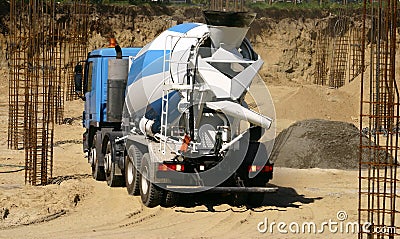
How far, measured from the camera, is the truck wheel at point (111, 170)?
13.5m

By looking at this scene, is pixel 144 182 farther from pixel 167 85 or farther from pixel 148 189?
pixel 167 85

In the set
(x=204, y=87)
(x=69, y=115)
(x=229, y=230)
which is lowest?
(x=69, y=115)

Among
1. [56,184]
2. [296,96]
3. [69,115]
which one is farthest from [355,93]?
[56,184]

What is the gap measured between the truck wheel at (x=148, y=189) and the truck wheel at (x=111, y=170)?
1825mm

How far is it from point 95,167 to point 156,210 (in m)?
3.89

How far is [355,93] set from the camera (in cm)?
A: 2958

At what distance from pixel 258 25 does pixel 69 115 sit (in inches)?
618

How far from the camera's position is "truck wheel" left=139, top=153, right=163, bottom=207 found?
11.3 metres

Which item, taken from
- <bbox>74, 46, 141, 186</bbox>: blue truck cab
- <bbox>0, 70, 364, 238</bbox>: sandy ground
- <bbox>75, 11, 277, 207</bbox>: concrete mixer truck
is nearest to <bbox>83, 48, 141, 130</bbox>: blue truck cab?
<bbox>74, 46, 141, 186</bbox>: blue truck cab

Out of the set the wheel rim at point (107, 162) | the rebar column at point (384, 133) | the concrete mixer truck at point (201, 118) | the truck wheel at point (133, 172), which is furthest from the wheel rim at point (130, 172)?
the rebar column at point (384, 133)

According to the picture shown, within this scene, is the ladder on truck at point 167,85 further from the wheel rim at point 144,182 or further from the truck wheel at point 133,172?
the truck wheel at point 133,172

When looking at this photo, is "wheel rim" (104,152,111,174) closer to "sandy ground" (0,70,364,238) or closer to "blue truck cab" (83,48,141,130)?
"sandy ground" (0,70,364,238)

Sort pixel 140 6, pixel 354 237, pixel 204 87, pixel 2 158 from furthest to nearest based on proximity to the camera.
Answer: pixel 140 6, pixel 2 158, pixel 204 87, pixel 354 237

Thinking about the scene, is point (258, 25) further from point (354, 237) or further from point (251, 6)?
point (354, 237)
